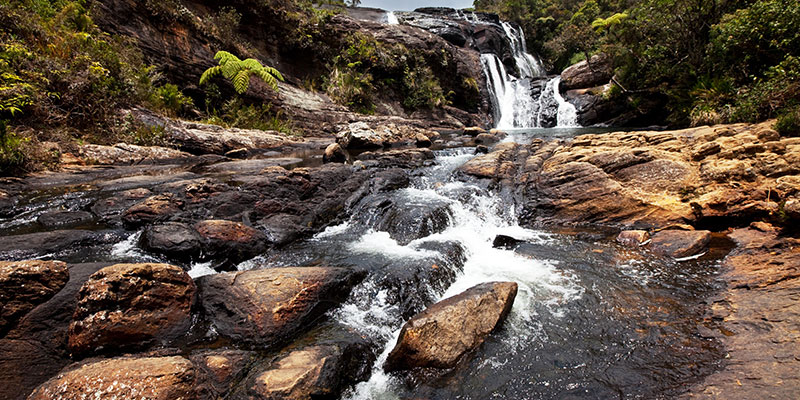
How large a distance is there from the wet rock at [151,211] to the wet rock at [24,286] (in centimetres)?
193

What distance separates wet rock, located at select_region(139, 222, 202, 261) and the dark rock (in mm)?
4405

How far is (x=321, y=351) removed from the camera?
2.56m

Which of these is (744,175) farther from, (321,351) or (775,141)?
(321,351)

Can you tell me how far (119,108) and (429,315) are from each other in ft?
34.8

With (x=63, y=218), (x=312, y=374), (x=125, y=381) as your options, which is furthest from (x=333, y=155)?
(x=125, y=381)

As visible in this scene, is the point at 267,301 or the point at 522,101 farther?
the point at 522,101

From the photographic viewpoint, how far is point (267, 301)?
296 centimetres

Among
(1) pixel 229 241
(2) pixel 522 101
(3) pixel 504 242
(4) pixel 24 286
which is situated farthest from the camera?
(2) pixel 522 101

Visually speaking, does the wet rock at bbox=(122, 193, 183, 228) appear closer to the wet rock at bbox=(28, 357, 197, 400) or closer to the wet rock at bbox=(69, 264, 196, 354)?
the wet rock at bbox=(69, 264, 196, 354)

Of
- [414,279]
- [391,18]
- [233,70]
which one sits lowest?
[414,279]

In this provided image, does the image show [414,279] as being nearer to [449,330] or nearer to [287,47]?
[449,330]

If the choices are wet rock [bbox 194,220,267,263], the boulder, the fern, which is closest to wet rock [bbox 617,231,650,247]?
wet rock [bbox 194,220,267,263]

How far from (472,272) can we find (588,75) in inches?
903

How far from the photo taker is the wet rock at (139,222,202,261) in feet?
12.7
